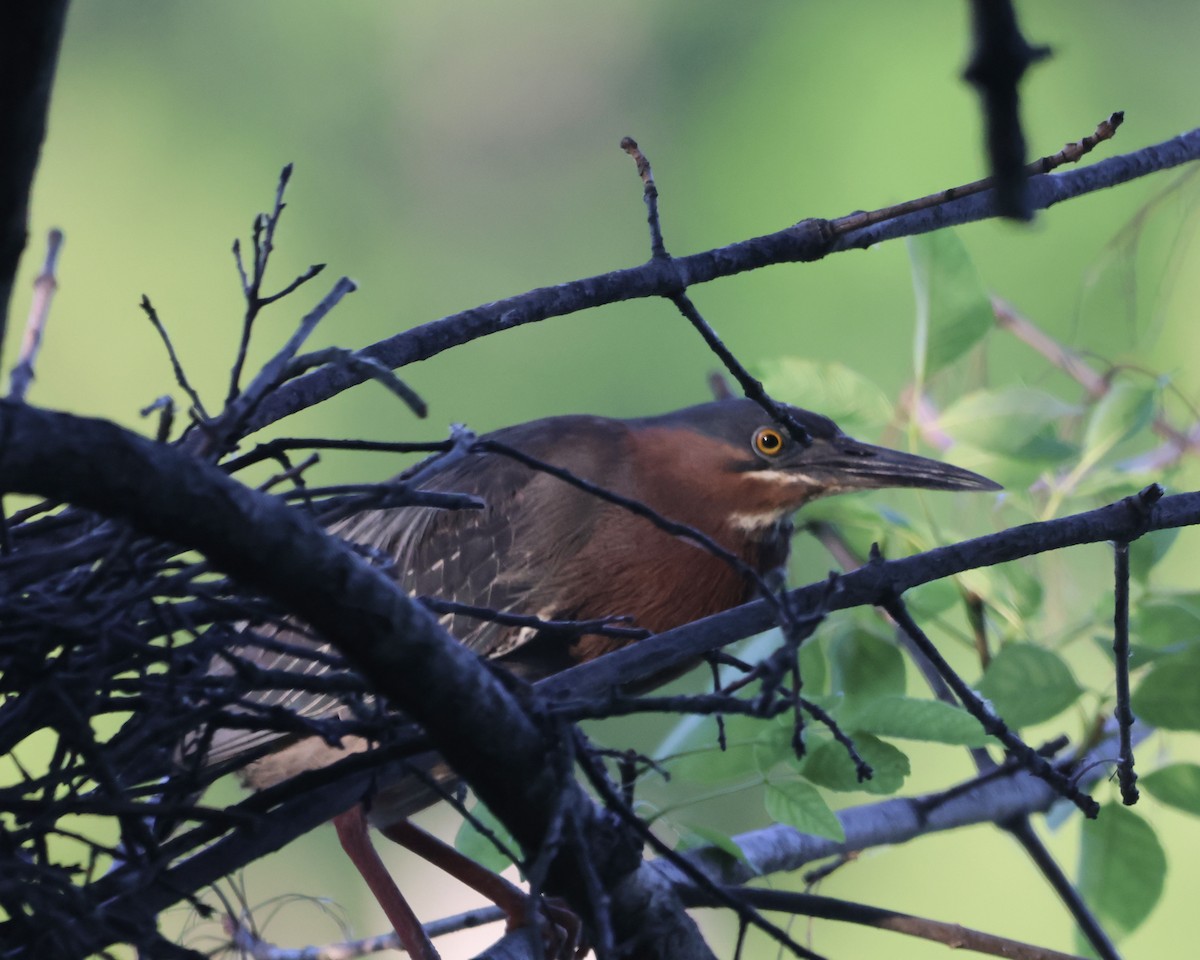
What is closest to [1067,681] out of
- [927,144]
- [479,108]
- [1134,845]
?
[1134,845]

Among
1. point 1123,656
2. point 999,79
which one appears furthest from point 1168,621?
point 999,79

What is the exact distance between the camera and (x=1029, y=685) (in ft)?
5.91

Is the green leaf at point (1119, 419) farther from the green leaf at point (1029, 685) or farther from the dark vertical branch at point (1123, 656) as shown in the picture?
the dark vertical branch at point (1123, 656)

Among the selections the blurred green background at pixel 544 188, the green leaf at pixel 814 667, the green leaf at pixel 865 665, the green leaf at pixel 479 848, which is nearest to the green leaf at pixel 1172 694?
the green leaf at pixel 865 665

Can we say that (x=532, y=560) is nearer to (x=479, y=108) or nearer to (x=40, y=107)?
(x=40, y=107)

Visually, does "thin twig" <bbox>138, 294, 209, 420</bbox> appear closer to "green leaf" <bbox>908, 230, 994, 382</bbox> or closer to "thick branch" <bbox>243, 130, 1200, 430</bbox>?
"thick branch" <bbox>243, 130, 1200, 430</bbox>

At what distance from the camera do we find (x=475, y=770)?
3.63 ft

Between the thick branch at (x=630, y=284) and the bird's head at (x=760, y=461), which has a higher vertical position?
the bird's head at (x=760, y=461)

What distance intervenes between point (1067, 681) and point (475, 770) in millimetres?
956

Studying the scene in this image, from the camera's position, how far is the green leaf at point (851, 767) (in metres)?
1.65

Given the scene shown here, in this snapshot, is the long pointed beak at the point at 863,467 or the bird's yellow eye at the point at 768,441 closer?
the long pointed beak at the point at 863,467

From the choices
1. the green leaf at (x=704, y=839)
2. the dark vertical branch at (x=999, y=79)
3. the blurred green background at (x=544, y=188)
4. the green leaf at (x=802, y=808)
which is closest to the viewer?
the dark vertical branch at (x=999, y=79)

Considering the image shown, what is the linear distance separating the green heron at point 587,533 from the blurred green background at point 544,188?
1573 millimetres

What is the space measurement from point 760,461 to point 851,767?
1.01m
